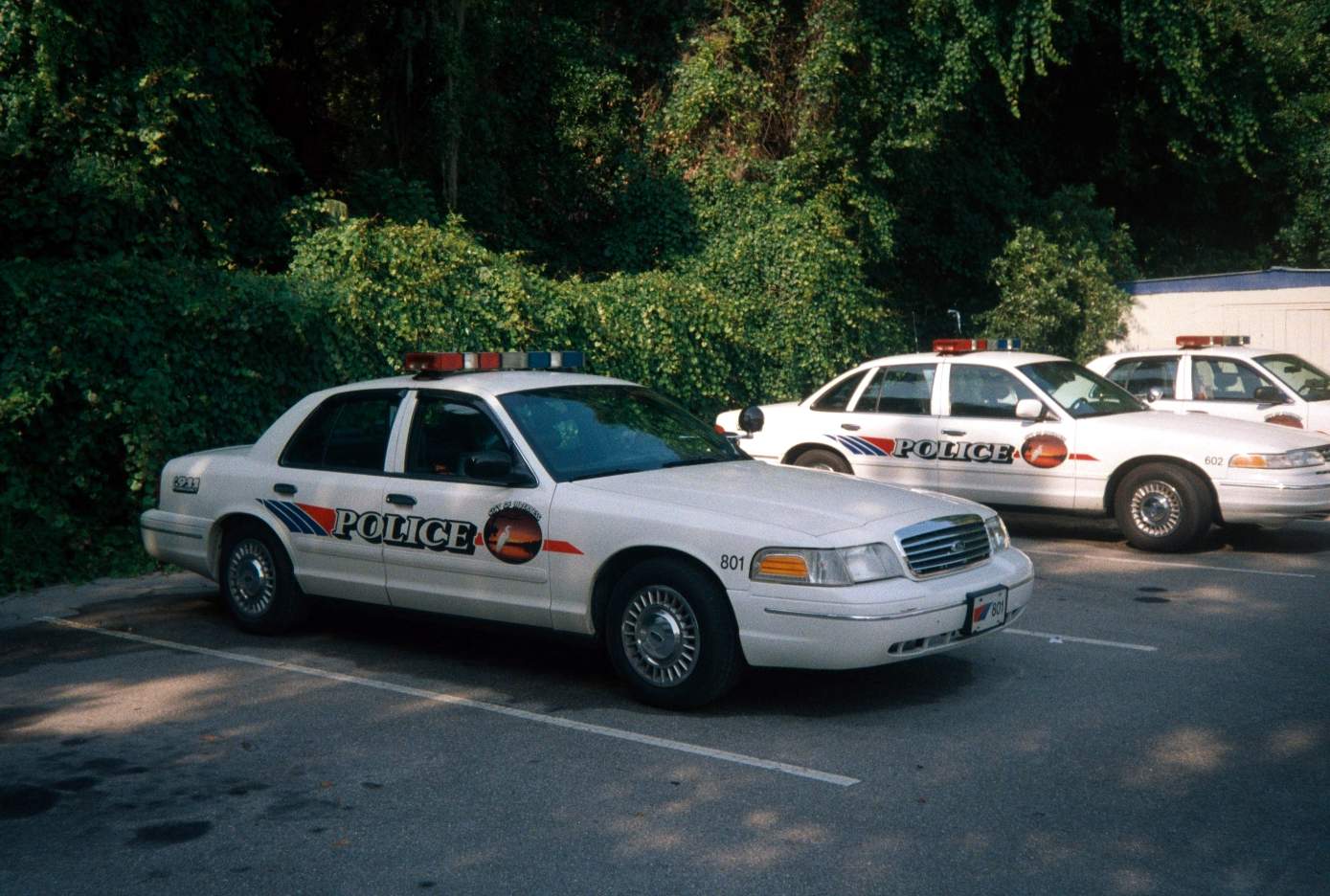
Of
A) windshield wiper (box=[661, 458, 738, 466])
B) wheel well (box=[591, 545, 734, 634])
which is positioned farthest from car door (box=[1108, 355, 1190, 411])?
wheel well (box=[591, 545, 734, 634])

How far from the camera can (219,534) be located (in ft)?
27.5

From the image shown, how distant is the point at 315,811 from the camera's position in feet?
16.8

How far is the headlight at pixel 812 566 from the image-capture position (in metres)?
6.08

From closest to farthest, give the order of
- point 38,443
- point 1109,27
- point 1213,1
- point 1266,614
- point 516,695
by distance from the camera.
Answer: point 516,695 < point 1266,614 < point 38,443 < point 1213,1 < point 1109,27

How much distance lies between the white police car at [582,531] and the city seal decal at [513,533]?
1 centimetres

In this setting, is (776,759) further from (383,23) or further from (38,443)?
(383,23)

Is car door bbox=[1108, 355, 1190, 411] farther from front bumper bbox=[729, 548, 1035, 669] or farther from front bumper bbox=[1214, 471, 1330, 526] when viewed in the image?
front bumper bbox=[729, 548, 1035, 669]

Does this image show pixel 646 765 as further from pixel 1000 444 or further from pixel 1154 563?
pixel 1000 444

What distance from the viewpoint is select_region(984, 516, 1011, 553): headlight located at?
6980 millimetres

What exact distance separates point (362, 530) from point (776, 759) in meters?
2.88

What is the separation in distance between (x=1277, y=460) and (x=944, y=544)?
5.38m

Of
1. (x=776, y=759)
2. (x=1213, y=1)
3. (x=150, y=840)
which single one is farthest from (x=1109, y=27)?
(x=150, y=840)

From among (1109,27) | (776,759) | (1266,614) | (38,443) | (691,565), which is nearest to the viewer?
(776,759)

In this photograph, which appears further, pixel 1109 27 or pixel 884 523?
pixel 1109 27
